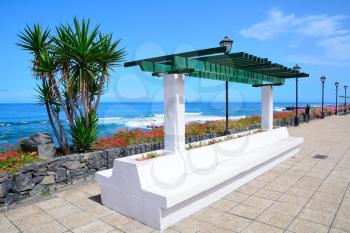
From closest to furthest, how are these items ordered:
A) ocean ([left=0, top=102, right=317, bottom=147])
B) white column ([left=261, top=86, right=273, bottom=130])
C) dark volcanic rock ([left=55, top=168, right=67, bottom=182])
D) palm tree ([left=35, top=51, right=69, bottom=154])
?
dark volcanic rock ([left=55, top=168, right=67, bottom=182]), palm tree ([left=35, top=51, right=69, bottom=154]), white column ([left=261, top=86, right=273, bottom=130]), ocean ([left=0, top=102, right=317, bottom=147])

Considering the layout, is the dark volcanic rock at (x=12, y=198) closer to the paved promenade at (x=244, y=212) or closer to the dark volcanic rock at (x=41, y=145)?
the paved promenade at (x=244, y=212)

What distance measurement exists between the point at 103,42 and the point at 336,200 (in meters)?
6.41

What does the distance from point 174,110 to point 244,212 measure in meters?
2.23

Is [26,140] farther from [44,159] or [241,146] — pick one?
[241,146]

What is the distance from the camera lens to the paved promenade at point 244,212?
12.6 feet

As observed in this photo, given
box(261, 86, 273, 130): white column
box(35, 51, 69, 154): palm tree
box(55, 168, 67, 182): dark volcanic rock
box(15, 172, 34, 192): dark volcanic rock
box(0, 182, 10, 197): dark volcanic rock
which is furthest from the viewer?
box(261, 86, 273, 130): white column

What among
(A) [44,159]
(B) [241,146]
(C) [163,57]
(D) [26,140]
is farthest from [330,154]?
(D) [26,140]

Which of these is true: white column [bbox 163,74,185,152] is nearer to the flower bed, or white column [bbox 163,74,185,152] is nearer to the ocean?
the flower bed

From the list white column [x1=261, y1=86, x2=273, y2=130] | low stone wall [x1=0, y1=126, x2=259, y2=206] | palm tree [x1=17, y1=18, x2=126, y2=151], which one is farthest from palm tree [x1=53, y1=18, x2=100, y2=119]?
white column [x1=261, y1=86, x2=273, y2=130]

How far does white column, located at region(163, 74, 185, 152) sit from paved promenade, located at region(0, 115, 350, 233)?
142 cm

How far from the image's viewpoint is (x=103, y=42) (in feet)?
21.6

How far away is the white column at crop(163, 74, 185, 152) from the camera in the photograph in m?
4.86

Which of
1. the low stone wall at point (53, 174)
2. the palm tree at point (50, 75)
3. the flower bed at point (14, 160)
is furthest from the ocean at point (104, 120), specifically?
the flower bed at point (14, 160)

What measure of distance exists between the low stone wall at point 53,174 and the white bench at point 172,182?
4.37 feet
